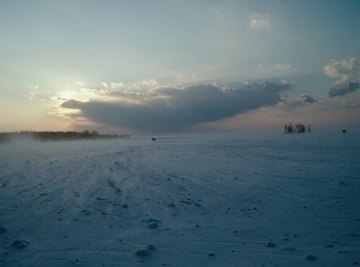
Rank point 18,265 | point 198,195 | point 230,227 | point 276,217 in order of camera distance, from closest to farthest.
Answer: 1. point 18,265
2. point 230,227
3. point 276,217
4. point 198,195

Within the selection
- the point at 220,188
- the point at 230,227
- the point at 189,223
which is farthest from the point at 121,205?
the point at 220,188

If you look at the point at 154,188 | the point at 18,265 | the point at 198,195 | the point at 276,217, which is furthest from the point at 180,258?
the point at 154,188

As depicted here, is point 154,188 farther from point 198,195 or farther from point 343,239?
point 343,239

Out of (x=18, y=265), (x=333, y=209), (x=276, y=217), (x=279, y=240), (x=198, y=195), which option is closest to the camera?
(x=18, y=265)

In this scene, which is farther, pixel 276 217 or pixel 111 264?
pixel 276 217

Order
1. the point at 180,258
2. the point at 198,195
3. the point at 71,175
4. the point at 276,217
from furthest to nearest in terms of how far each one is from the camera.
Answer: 1. the point at 71,175
2. the point at 198,195
3. the point at 276,217
4. the point at 180,258

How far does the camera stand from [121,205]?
8.32 m

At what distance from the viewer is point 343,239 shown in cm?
566

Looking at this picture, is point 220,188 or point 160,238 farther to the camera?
point 220,188

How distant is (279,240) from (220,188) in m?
5.27

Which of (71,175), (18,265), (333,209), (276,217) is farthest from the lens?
(71,175)

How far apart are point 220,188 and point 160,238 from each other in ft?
17.9

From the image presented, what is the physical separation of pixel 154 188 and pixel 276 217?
5185 mm

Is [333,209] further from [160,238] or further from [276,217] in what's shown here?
[160,238]
